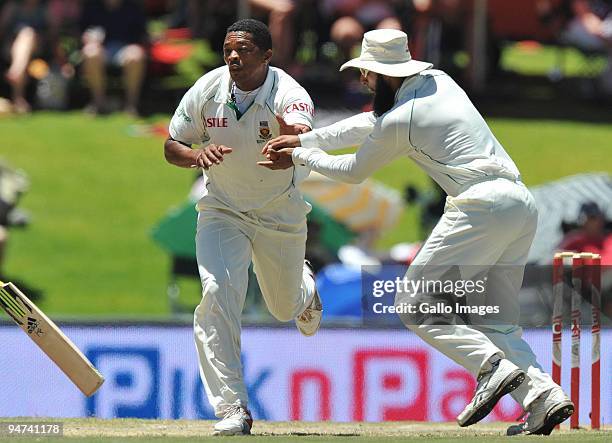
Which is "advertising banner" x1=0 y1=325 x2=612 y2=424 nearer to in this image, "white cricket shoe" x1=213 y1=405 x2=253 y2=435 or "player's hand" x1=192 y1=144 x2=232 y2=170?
"white cricket shoe" x1=213 y1=405 x2=253 y2=435

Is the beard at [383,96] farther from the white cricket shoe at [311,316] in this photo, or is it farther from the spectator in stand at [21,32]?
the spectator in stand at [21,32]

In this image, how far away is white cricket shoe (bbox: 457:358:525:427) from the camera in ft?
23.3

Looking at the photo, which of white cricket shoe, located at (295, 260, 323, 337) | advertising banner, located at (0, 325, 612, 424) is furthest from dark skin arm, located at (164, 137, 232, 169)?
advertising banner, located at (0, 325, 612, 424)

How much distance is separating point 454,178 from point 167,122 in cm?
864

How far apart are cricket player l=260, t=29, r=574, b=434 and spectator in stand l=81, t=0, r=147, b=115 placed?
8.37m

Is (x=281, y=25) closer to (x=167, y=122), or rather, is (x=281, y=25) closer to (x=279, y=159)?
(x=167, y=122)

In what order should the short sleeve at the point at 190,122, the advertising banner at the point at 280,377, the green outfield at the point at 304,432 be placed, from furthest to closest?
the advertising banner at the point at 280,377, the short sleeve at the point at 190,122, the green outfield at the point at 304,432

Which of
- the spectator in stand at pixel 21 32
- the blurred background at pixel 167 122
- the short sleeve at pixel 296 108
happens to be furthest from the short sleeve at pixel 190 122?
the spectator in stand at pixel 21 32

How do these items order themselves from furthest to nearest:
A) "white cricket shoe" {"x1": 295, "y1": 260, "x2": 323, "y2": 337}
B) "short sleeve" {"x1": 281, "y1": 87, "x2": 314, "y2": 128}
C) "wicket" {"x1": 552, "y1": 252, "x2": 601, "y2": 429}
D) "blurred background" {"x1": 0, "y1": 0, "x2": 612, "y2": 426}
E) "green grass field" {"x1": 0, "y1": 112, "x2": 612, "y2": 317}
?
"green grass field" {"x1": 0, "y1": 112, "x2": 612, "y2": 317} < "blurred background" {"x1": 0, "y1": 0, "x2": 612, "y2": 426} < "white cricket shoe" {"x1": 295, "y1": 260, "x2": 323, "y2": 337} < "wicket" {"x1": 552, "y1": 252, "x2": 601, "y2": 429} < "short sleeve" {"x1": 281, "y1": 87, "x2": 314, "y2": 128}

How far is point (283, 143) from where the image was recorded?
7336 millimetres

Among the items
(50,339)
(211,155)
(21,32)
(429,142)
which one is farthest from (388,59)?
(21,32)

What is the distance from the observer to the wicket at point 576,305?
26.2 ft

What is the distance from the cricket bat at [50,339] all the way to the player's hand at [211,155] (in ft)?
3.73

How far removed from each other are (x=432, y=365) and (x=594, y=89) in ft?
28.0
